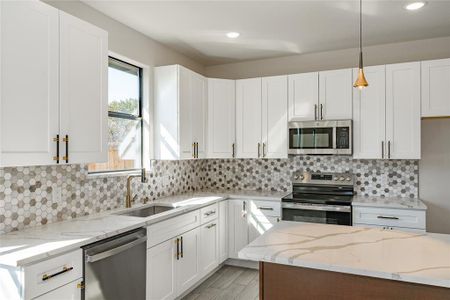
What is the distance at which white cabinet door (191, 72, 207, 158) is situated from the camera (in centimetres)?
377

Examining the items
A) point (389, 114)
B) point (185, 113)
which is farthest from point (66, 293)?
point (389, 114)

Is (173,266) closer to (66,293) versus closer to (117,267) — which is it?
(117,267)

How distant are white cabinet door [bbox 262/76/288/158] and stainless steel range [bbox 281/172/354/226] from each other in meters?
0.49

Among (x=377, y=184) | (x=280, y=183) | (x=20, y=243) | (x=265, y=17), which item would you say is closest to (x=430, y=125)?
(x=377, y=184)

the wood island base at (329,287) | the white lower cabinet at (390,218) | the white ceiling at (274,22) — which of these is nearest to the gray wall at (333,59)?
the white ceiling at (274,22)

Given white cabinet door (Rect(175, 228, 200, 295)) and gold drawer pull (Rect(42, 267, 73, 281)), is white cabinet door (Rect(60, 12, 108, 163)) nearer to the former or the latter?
gold drawer pull (Rect(42, 267, 73, 281))

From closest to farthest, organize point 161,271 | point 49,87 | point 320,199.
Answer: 1. point 49,87
2. point 161,271
3. point 320,199

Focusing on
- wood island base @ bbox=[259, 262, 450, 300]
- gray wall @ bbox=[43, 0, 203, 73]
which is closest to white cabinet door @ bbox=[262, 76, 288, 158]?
gray wall @ bbox=[43, 0, 203, 73]

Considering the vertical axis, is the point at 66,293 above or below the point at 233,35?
below

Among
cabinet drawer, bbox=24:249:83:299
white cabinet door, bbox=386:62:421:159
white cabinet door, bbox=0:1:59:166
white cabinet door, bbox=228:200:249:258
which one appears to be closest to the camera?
cabinet drawer, bbox=24:249:83:299

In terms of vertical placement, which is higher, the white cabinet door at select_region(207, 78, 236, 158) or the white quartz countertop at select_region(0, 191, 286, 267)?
the white cabinet door at select_region(207, 78, 236, 158)

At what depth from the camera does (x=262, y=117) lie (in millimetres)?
4020

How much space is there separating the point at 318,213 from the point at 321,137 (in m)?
0.85

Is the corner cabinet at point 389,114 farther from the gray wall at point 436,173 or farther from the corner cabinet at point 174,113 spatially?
the corner cabinet at point 174,113
